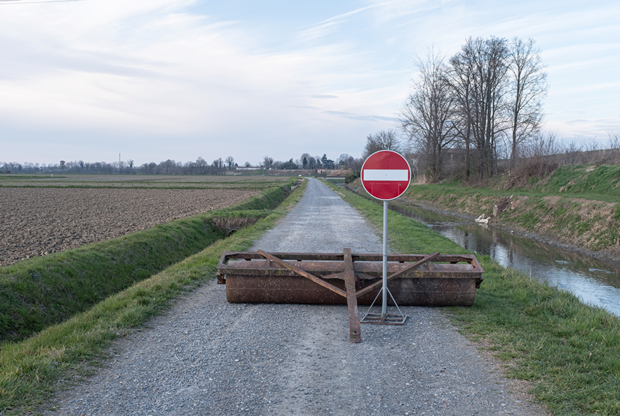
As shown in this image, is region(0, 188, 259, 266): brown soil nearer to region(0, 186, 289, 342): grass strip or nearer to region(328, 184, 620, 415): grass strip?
region(0, 186, 289, 342): grass strip

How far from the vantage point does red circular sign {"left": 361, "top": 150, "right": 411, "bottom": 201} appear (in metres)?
5.88

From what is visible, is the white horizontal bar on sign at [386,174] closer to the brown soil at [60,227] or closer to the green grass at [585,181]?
the brown soil at [60,227]

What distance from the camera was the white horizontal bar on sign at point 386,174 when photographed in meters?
5.87

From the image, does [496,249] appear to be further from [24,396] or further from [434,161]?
[434,161]

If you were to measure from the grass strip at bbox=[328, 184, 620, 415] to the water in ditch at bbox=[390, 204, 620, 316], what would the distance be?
8.64 ft

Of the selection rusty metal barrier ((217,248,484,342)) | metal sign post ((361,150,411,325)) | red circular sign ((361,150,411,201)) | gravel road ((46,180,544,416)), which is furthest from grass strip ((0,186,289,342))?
red circular sign ((361,150,411,201))

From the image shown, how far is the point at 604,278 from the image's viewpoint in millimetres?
11984

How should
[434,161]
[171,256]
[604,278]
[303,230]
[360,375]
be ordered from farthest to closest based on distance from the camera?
[434,161]
[303,230]
[171,256]
[604,278]
[360,375]

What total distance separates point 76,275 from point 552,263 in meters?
14.4

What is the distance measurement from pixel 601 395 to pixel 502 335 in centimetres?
158

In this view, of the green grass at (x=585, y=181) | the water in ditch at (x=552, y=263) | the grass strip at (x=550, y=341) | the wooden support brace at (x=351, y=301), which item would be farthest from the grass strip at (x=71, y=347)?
the green grass at (x=585, y=181)

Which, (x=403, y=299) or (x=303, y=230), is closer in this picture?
(x=403, y=299)

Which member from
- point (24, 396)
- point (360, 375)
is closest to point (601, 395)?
point (360, 375)

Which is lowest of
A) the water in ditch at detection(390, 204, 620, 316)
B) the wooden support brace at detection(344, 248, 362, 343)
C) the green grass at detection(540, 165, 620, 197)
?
the water in ditch at detection(390, 204, 620, 316)
